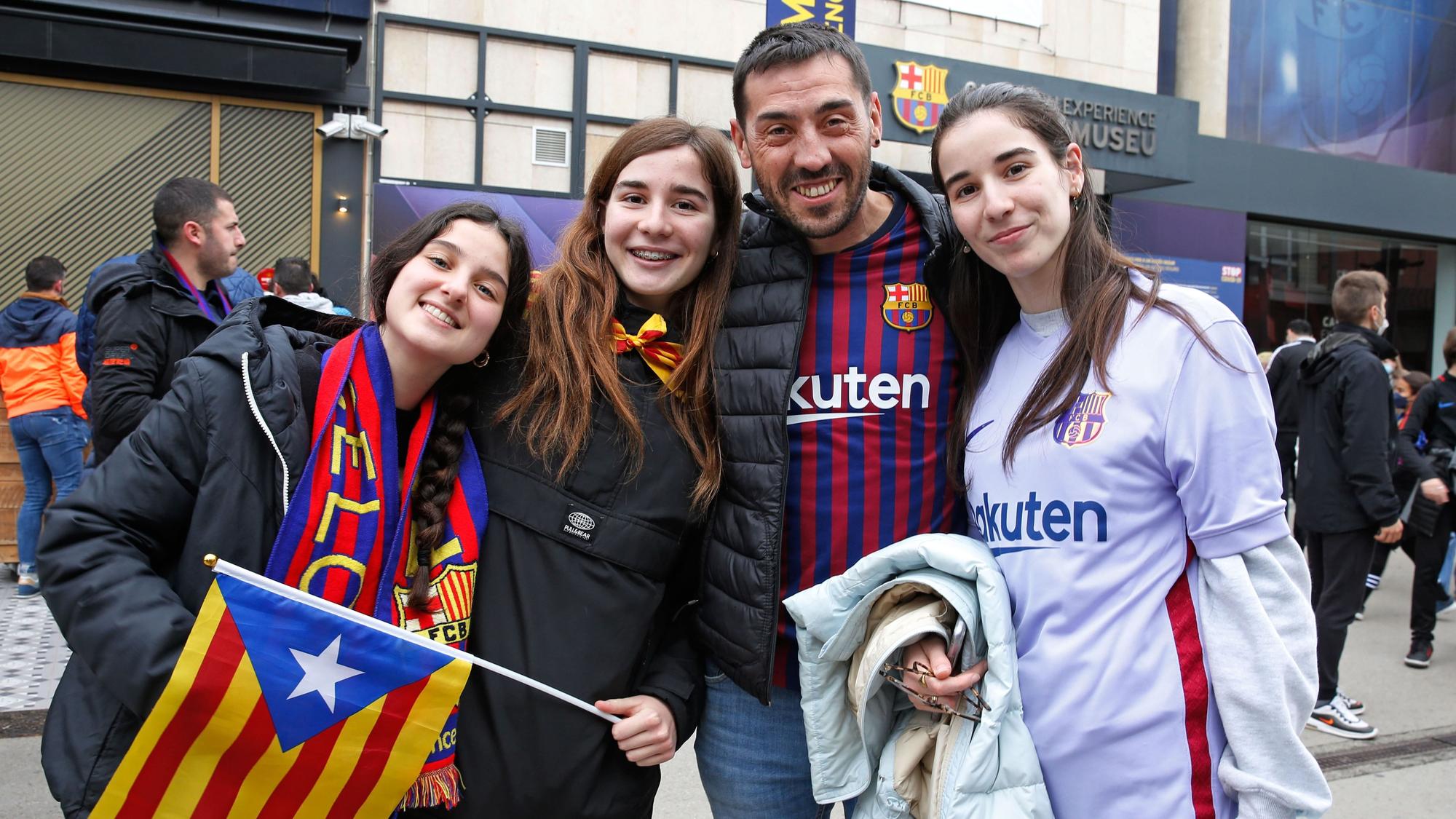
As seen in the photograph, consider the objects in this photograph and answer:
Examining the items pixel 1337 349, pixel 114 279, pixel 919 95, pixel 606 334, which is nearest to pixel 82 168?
pixel 114 279

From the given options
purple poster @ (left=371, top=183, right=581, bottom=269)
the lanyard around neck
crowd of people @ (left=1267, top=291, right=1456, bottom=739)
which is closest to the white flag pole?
the lanyard around neck

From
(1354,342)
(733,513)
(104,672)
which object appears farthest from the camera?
(1354,342)

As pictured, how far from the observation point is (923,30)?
465 inches

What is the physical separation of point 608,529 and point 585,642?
0.70 ft

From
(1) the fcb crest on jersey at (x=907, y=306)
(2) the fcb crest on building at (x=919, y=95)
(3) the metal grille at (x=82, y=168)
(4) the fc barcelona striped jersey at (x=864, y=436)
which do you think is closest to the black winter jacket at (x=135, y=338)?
(4) the fc barcelona striped jersey at (x=864, y=436)

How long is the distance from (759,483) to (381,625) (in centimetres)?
79

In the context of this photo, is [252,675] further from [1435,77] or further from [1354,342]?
[1435,77]

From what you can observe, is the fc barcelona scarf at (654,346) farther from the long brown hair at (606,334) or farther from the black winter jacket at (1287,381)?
the black winter jacket at (1287,381)

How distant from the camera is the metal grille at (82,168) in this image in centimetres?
866

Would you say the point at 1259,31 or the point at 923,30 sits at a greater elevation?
the point at 1259,31

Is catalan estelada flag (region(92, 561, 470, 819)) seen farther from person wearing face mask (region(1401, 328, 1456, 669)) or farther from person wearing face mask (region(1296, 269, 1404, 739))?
person wearing face mask (region(1401, 328, 1456, 669))

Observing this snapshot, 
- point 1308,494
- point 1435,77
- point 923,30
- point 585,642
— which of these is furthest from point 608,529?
point 1435,77

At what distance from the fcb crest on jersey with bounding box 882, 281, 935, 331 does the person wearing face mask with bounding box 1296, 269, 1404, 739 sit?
3557 mm

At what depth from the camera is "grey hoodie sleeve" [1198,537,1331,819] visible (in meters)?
1.56
